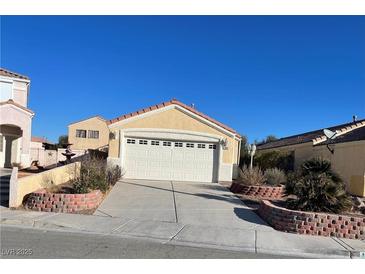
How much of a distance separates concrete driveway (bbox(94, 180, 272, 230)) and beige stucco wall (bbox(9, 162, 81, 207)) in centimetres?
206

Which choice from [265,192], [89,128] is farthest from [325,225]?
[89,128]

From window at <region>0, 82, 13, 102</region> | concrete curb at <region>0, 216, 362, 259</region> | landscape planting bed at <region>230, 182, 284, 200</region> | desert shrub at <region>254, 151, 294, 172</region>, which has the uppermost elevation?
window at <region>0, 82, 13, 102</region>

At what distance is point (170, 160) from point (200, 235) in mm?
11021

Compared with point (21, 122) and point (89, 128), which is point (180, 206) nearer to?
point (21, 122)

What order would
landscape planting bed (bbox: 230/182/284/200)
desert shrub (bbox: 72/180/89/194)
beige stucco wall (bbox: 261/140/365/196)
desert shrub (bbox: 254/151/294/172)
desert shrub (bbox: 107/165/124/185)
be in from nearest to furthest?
desert shrub (bbox: 72/180/89/194) → landscape planting bed (bbox: 230/182/284/200) → desert shrub (bbox: 107/165/124/185) → beige stucco wall (bbox: 261/140/365/196) → desert shrub (bbox: 254/151/294/172)

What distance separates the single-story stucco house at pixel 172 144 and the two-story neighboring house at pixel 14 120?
6.05 meters

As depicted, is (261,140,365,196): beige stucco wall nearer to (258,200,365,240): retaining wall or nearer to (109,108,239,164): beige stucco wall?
(109,108,239,164): beige stucco wall

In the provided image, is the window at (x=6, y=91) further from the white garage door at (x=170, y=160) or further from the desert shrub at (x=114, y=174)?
the desert shrub at (x=114, y=174)

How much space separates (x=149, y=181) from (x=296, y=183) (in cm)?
919

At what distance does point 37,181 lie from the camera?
1385 cm

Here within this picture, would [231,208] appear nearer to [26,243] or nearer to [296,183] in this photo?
[296,183]

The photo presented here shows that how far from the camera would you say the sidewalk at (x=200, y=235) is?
8812mm

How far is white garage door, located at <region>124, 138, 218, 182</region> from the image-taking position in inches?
805

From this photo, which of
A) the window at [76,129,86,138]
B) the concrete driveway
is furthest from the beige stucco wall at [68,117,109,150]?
the concrete driveway
